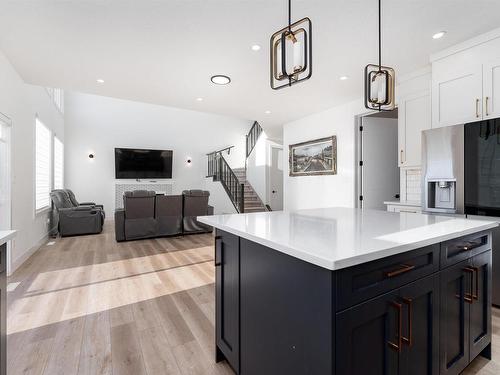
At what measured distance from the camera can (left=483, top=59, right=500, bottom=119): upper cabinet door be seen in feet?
8.08

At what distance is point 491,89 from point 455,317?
234cm

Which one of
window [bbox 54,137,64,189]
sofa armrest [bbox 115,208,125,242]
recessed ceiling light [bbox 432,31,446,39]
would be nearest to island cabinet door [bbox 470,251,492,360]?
recessed ceiling light [bbox 432,31,446,39]

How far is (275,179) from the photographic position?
8.73 metres

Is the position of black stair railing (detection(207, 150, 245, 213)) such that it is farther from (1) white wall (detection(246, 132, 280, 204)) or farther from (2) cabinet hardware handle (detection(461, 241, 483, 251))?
(2) cabinet hardware handle (detection(461, 241, 483, 251))

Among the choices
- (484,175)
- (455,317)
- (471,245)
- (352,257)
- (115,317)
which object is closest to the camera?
A: (352,257)

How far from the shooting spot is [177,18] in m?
2.41

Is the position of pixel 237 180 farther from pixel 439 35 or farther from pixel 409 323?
pixel 409 323

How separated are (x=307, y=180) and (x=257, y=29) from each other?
148 inches

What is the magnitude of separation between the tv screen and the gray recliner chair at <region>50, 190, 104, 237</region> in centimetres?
244

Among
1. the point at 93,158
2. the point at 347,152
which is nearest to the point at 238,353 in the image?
the point at 347,152

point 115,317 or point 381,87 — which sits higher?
point 381,87

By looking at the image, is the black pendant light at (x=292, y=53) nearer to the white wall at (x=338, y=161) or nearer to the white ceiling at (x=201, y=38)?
the white ceiling at (x=201, y=38)

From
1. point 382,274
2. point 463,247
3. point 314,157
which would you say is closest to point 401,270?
point 382,274

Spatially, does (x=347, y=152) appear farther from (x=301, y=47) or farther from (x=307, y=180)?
(x=301, y=47)
